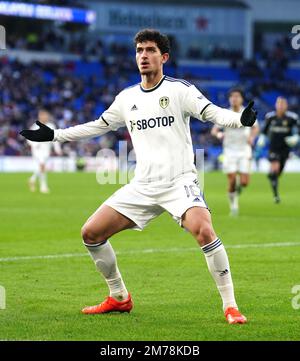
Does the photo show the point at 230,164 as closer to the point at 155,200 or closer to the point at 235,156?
the point at 235,156

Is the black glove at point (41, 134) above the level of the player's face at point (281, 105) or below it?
above

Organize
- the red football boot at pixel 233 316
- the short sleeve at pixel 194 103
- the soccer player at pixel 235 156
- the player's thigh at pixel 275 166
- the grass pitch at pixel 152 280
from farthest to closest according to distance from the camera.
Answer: the player's thigh at pixel 275 166
the soccer player at pixel 235 156
the short sleeve at pixel 194 103
the red football boot at pixel 233 316
the grass pitch at pixel 152 280

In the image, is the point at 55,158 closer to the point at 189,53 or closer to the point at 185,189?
the point at 189,53

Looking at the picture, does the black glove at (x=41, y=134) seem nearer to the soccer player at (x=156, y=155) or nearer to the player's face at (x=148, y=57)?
the soccer player at (x=156, y=155)

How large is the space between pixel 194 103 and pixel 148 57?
0.61 m

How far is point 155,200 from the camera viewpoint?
9.06 meters

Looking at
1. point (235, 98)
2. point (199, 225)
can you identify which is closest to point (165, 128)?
point (199, 225)

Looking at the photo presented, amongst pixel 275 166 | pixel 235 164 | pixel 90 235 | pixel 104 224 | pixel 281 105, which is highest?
pixel 104 224

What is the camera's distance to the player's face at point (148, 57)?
897 cm

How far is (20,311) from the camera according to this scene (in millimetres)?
9266

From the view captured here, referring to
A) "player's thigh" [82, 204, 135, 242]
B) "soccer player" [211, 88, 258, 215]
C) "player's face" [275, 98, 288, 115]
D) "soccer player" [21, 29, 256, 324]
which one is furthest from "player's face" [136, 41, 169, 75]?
"player's face" [275, 98, 288, 115]

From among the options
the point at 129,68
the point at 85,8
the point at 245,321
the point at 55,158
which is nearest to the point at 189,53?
the point at 129,68

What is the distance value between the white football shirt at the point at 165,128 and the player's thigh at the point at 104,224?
0.42 meters

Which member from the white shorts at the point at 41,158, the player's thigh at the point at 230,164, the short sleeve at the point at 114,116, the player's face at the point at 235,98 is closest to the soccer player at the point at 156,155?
the short sleeve at the point at 114,116
